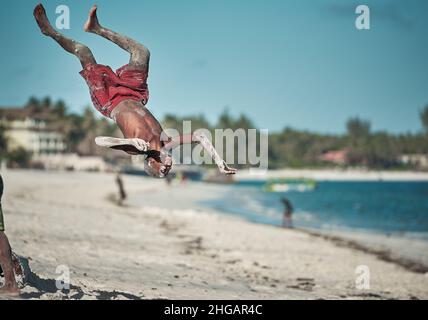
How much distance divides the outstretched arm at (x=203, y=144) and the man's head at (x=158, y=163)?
0.11 metres

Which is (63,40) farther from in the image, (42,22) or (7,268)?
(7,268)

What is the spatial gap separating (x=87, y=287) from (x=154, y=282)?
218 centimetres

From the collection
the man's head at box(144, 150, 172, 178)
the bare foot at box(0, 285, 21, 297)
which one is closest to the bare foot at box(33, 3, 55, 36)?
the man's head at box(144, 150, 172, 178)

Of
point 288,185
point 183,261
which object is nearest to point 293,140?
point 288,185

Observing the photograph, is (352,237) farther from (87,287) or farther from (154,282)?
(87,287)

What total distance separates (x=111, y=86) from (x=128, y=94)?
9.1 inches

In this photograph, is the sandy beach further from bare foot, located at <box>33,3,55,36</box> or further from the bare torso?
bare foot, located at <box>33,3,55,36</box>

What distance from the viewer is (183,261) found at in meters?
15.7

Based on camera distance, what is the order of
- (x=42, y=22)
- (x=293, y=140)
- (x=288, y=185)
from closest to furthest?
(x=42, y=22) < (x=288, y=185) < (x=293, y=140)

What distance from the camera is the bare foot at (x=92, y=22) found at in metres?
5.65

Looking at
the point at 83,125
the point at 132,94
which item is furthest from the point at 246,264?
the point at 83,125

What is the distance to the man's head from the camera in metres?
5.70

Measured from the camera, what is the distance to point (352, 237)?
89.8 ft

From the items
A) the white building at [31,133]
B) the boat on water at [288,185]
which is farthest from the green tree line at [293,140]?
the boat on water at [288,185]
